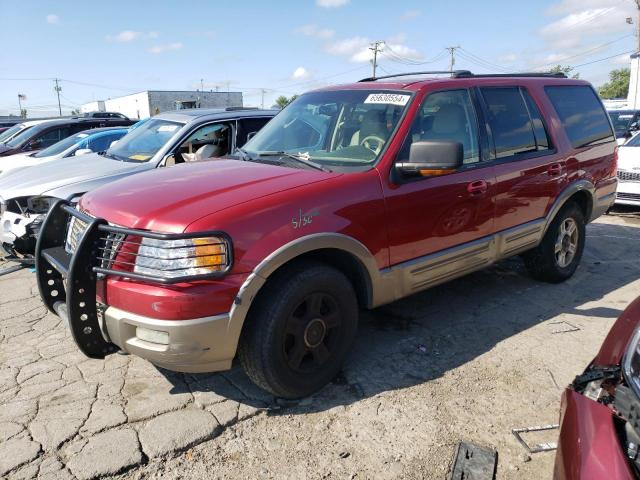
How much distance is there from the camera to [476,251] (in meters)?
4.10

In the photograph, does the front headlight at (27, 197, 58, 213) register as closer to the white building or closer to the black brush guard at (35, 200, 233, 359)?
the black brush guard at (35, 200, 233, 359)

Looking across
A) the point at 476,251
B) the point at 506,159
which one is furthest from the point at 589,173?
the point at 476,251

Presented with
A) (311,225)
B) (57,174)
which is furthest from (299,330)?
(57,174)

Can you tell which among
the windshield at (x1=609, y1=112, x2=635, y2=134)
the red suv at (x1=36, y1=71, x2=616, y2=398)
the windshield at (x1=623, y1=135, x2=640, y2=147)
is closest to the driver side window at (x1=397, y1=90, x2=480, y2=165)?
the red suv at (x1=36, y1=71, x2=616, y2=398)

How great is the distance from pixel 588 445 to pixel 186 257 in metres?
1.92

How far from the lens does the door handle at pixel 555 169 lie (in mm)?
4676

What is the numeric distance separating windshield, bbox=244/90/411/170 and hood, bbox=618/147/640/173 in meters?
6.46

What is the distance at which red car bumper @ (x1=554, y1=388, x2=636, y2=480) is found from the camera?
156cm

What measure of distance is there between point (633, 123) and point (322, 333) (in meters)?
12.7

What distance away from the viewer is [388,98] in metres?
3.85

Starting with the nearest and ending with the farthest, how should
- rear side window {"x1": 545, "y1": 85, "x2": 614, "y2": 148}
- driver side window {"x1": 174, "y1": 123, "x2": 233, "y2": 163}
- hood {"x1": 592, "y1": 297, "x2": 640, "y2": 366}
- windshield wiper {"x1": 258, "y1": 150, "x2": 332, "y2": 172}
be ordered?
hood {"x1": 592, "y1": 297, "x2": 640, "y2": 366}
windshield wiper {"x1": 258, "y1": 150, "x2": 332, "y2": 172}
rear side window {"x1": 545, "y1": 85, "x2": 614, "y2": 148}
driver side window {"x1": 174, "y1": 123, "x2": 233, "y2": 163}

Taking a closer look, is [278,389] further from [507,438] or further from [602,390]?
[602,390]

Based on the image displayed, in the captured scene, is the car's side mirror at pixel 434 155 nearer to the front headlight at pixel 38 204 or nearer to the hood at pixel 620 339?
the hood at pixel 620 339

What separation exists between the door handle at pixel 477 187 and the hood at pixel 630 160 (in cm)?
588
